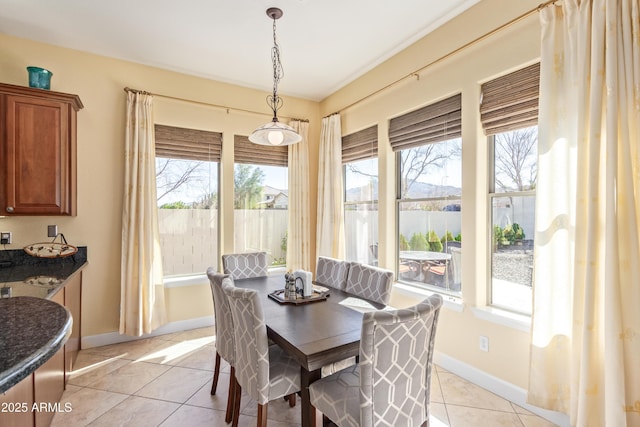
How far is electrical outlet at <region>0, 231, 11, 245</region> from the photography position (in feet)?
9.34

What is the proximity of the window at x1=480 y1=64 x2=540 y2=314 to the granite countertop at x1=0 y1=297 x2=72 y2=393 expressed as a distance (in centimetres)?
266

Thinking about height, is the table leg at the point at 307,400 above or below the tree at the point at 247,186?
below

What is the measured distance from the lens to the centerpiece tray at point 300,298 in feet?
7.21

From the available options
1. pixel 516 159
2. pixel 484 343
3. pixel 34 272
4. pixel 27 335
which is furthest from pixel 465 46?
pixel 34 272

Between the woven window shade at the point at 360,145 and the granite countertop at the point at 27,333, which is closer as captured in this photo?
the granite countertop at the point at 27,333

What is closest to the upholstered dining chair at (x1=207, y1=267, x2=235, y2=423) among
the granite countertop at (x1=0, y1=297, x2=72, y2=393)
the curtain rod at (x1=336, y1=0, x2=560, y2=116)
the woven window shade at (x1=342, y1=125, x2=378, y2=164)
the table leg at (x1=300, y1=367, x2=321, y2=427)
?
the table leg at (x1=300, y1=367, x2=321, y2=427)

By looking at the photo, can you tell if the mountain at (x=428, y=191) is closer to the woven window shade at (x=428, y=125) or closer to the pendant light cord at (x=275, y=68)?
the woven window shade at (x=428, y=125)

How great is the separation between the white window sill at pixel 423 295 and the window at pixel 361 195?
1.72ft

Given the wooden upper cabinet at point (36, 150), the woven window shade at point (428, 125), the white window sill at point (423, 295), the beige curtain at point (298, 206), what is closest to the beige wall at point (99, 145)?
the wooden upper cabinet at point (36, 150)

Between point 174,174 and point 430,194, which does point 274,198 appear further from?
point 430,194

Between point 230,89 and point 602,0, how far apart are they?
3.49 m

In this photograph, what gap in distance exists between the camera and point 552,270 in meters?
1.97

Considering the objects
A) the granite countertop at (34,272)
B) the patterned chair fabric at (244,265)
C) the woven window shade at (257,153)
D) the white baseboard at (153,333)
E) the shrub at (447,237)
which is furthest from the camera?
the woven window shade at (257,153)

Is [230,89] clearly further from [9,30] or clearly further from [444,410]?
[444,410]
